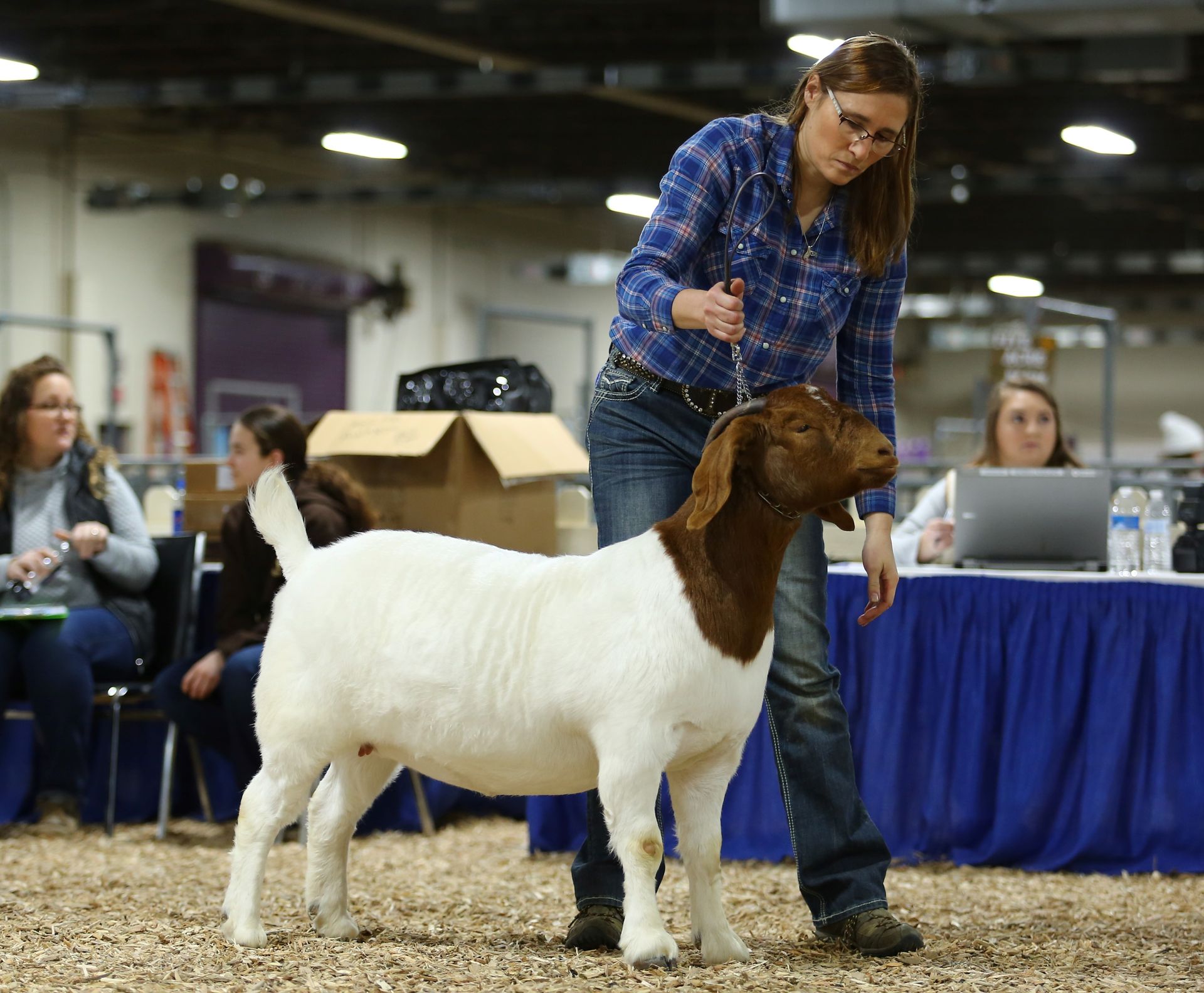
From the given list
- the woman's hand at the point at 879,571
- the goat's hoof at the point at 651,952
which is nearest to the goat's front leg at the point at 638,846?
the goat's hoof at the point at 651,952

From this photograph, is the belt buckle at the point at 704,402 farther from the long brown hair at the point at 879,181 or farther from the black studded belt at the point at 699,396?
the long brown hair at the point at 879,181

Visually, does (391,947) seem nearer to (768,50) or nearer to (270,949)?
(270,949)

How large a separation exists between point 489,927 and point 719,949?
2.60 ft

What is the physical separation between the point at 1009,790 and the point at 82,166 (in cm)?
1223

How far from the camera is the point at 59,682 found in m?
5.12

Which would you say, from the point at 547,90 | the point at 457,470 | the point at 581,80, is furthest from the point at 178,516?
the point at 581,80

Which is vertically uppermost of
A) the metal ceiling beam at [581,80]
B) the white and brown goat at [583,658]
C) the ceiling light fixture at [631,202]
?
the metal ceiling beam at [581,80]

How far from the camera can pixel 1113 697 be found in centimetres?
451

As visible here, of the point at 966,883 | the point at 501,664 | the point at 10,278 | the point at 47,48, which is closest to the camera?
the point at 501,664

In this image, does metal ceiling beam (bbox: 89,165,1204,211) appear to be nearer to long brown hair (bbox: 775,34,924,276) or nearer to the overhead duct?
the overhead duct

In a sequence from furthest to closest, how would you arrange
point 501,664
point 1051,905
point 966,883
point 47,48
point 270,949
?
1. point 47,48
2. point 966,883
3. point 1051,905
4. point 270,949
5. point 501,664

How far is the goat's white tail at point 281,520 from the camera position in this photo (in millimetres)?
3133

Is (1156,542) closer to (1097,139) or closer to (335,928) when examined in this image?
(335,928)

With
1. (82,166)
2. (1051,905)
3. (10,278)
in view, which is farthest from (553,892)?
(82,166)
